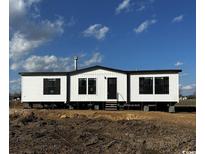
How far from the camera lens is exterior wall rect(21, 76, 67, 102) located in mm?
23312

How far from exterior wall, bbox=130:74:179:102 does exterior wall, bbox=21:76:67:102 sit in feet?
14.4

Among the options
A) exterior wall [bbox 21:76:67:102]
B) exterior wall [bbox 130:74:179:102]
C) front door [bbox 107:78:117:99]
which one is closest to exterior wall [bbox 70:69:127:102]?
front door [bbox 107:78:117:99]

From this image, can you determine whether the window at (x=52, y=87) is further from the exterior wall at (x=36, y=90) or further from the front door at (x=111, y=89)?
the front door at (x=111, y=89)

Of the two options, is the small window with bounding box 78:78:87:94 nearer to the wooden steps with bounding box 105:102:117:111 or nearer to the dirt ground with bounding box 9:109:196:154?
the wooden steps with bounding box 105:102:117:111

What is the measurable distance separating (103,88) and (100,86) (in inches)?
9.1

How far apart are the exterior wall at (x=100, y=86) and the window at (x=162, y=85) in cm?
199

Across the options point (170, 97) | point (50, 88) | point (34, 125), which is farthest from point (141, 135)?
point (50, 88)

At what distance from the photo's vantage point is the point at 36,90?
23625 millimetres

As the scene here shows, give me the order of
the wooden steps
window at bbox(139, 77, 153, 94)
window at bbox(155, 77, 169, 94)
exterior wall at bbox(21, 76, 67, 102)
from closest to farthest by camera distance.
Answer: window at bbox(155, 77, 169, 94) → window at bbox(139, 77, 153, 94) → the wooden steps → exterior wall at bbox(21, 76, 67, 102)

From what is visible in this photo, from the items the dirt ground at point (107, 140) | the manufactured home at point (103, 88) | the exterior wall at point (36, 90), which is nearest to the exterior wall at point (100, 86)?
the manufactured home at point (103, 88)
